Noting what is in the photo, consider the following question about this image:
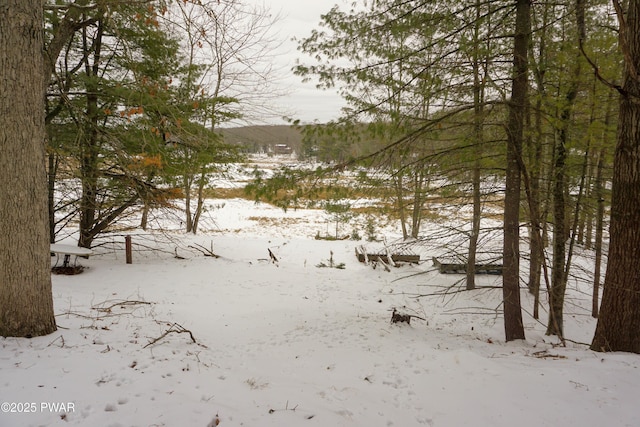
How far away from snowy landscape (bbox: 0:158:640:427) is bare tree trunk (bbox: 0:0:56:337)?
0.43 metres

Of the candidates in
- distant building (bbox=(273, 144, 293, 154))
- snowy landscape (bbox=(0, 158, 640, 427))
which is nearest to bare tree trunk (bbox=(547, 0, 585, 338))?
snowy landscape (bbox=(0, 158, 640, 427))

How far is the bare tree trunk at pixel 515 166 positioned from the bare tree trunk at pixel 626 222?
117 centimetres

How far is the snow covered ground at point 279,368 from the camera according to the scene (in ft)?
9.95

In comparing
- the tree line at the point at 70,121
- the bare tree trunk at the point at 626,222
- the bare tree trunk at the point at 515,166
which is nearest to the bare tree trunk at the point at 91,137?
the tree line at the point at 70,121

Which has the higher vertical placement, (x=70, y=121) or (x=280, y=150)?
(x=280, y=150)

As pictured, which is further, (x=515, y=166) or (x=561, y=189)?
(x=561, y=189)

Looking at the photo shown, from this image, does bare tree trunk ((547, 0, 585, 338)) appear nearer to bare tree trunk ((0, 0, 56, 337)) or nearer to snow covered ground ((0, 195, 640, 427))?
snow covered ground ((0, 195, 640, 427))

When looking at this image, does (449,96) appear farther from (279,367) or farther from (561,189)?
(279,367)

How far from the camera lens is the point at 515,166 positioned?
5316 millimetres

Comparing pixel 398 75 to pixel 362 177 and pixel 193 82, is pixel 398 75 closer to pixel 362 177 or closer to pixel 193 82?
pixel 362 177

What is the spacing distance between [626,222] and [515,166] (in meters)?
1.66

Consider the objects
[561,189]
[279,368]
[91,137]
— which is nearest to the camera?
[279,368]

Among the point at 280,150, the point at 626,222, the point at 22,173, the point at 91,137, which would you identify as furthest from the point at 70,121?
the point at 280,150

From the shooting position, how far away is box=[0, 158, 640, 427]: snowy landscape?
3.04 meters
